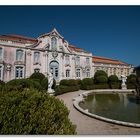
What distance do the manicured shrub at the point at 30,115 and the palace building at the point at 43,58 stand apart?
48.5ft

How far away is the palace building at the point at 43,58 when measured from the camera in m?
17.4

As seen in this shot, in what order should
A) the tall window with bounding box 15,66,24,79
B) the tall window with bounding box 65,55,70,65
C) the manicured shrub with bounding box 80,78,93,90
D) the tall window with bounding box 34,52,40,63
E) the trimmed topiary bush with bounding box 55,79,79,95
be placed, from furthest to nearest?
the tall window with bounding box 65,55,70,65
the tall window with bounding box 34,52,40,63
the manicured shrub with bounding box 80,78,93,90
the tall window with bounding box 15,66,24,79
the trimmed topiary bush with bounding box 55,79,79,95

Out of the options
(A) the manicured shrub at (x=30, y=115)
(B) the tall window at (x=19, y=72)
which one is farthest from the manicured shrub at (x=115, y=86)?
(A) the manicured shrub at (x=30, y=115)

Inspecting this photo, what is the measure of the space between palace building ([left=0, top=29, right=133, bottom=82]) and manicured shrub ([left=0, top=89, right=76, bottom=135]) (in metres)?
14.8

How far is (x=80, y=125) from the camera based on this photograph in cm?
559

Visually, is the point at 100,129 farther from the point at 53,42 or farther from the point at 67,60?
the point at 67,60

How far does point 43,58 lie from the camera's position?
20.4 metres

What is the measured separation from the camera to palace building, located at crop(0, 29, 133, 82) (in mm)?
→ 17359

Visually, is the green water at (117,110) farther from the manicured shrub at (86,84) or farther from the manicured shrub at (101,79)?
the manicured shrub at (101,79)

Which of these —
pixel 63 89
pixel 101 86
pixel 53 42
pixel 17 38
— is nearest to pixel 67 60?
pixel 53 42

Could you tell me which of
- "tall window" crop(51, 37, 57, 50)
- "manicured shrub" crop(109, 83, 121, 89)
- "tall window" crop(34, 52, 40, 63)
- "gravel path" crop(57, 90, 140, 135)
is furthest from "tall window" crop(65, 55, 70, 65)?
"gravel path" crop(57, 90, 140, 135)

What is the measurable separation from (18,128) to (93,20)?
21.3 feet

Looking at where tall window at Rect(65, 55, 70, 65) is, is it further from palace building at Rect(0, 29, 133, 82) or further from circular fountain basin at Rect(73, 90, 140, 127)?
circular fountain basin at Rect(73, 90, 140, 127)
